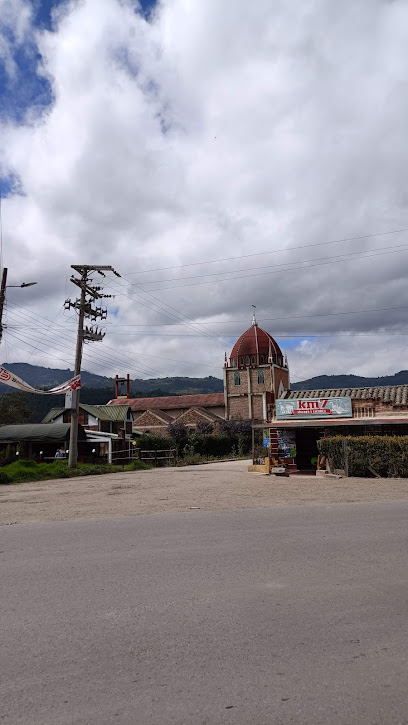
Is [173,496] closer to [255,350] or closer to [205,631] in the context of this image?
[205,631]

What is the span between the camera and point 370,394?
27.8 m

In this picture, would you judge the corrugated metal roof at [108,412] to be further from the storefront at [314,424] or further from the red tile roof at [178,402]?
the storefront at [314,424]

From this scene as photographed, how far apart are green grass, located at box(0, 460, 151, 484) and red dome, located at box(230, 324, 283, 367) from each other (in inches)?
1712

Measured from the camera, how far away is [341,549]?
781 cm

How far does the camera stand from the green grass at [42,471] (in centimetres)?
2366

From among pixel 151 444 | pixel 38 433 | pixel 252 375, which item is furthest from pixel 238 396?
pixel 38 433

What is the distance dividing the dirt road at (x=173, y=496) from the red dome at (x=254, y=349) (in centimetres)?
5128

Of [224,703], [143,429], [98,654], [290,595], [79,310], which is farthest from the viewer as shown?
[143,429]

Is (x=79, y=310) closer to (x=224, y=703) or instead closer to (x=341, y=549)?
(x=341, y=549)

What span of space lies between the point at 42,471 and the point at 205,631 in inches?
884

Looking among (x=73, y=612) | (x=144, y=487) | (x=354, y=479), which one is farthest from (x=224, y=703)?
(x=354, y=479)

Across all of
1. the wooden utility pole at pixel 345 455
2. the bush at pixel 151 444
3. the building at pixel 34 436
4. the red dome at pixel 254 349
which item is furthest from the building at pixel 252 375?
the wooden utility pole at pixel 345 455

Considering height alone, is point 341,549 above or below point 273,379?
below

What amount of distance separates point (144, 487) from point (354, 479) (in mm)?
7756
